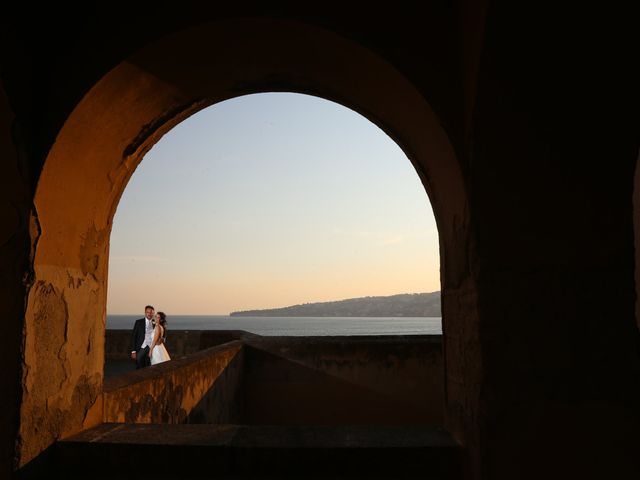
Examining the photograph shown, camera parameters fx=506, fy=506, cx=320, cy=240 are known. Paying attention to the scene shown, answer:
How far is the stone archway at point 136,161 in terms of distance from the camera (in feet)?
9.00

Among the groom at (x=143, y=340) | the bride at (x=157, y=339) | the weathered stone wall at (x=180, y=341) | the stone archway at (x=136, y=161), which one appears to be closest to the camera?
the stone archway at (x=136, y=161)

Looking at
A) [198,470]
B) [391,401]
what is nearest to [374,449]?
[198,470]

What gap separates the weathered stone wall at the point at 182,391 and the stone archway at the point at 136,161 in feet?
1.86

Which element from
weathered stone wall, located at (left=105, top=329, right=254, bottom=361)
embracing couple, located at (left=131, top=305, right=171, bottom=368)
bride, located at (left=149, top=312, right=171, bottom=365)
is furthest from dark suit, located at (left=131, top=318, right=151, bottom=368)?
weathered stone wall, located at (left=105, top=329, right=254, bottom=361)

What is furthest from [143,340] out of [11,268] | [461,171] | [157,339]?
[461,171]

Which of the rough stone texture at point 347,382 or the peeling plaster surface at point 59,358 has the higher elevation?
the peeling plaster surface at point 59,358

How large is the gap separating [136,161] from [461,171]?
2171 mm

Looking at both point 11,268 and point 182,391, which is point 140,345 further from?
point 11,268

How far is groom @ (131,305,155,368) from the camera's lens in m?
8.16

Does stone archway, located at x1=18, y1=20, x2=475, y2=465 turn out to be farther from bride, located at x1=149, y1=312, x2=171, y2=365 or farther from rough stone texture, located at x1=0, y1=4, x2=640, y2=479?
bride, located at x1=149, y1=312, x2=171, y2=365

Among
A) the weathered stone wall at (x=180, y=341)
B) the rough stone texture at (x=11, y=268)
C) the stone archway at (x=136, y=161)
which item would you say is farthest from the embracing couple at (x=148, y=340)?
the rough stone texture at (x=11, y=268)

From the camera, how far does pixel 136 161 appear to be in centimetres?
346

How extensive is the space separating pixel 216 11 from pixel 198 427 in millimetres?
2470

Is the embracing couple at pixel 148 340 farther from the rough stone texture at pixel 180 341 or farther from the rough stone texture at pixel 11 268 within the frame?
the rough stone texture at pixel 11 268
